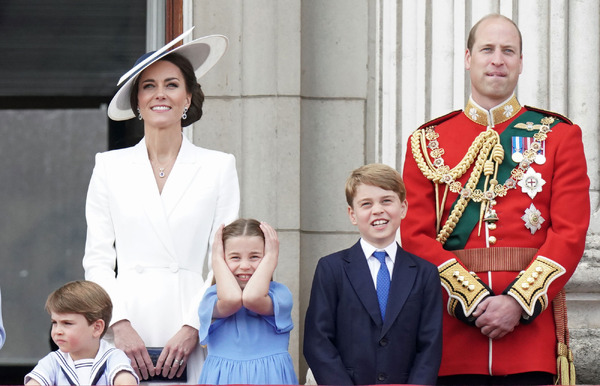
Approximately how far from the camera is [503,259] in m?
4.34

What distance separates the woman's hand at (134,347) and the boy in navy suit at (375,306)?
54 centimetres

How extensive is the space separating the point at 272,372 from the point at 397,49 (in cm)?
225

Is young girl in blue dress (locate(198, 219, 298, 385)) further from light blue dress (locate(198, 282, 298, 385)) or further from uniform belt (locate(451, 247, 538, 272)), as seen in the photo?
uniform belt (locate(451, 247, 538, 272))

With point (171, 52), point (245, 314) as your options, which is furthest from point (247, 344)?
point (171, 52)

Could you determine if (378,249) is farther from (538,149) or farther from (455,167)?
(538,149)

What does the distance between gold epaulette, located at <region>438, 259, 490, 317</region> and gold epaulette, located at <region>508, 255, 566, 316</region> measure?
111 mm

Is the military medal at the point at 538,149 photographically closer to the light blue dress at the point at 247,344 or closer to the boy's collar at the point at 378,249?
the boy's collar at the point at 378,249

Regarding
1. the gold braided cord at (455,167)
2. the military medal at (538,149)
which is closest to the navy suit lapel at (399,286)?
the gold braided cord at (455,167)

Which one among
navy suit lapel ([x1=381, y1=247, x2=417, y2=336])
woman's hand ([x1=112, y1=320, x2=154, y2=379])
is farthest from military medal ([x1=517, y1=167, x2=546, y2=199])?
woman's hand ([x1=112, y1=320, x2=154, y2=379])

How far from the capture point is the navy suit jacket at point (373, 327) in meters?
4.11

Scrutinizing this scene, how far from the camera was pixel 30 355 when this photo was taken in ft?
22.0

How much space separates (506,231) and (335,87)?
75.6 inches

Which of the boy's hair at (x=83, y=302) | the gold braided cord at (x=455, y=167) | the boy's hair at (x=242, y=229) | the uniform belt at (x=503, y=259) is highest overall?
the gold braided cord at (x=455, y=167)

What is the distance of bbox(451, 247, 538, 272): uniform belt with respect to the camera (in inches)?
170
